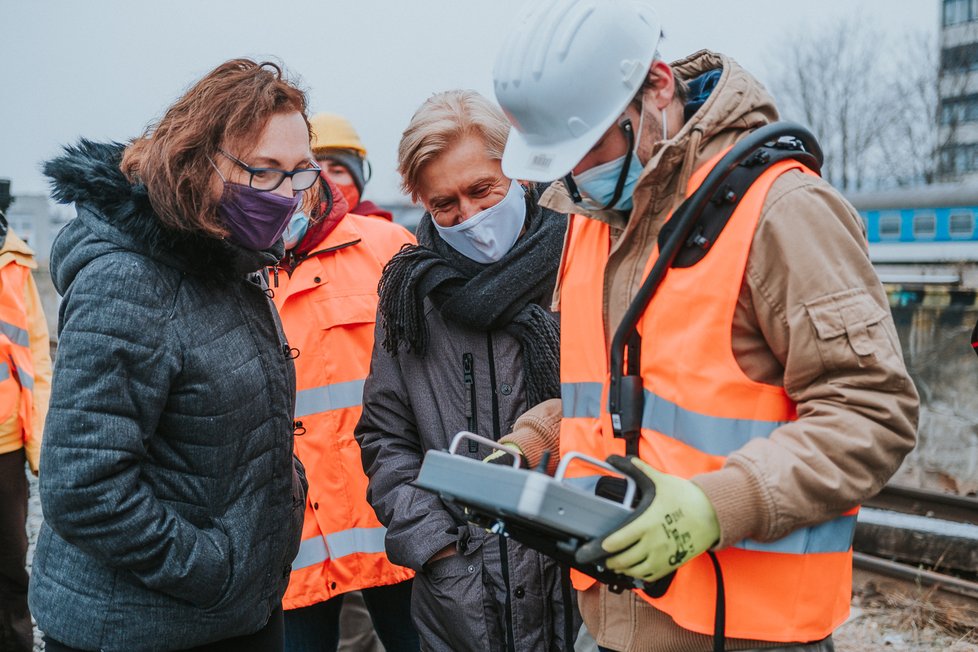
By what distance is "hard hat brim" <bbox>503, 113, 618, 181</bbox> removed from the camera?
184 cm

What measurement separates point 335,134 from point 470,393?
7.69 ft

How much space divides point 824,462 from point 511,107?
0.99 metres

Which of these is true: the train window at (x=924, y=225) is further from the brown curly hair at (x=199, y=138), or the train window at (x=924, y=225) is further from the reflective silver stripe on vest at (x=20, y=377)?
the brown curly hair at (x=199, y=138)

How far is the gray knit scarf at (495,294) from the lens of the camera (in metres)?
2.50

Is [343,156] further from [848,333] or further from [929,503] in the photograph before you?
[929,503]

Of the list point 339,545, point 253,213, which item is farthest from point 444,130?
point 339,545

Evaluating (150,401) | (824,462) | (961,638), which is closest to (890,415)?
(824,462)

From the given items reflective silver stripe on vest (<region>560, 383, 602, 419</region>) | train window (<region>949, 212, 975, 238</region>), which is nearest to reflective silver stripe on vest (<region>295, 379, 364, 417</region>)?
reflective silver stripe on vest (<region>560, 383, 602, 419</region>)

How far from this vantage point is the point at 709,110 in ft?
Result: 5.73

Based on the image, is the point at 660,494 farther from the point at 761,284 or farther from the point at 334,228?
the point at 334,228

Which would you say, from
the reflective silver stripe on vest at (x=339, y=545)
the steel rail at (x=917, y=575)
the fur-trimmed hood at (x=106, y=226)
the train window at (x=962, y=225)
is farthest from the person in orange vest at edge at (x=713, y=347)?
the train window at (x=962, y=225)

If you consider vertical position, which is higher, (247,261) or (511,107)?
(511,107)

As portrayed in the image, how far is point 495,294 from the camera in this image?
251cm

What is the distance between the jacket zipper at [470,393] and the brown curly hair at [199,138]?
0.80 metres
